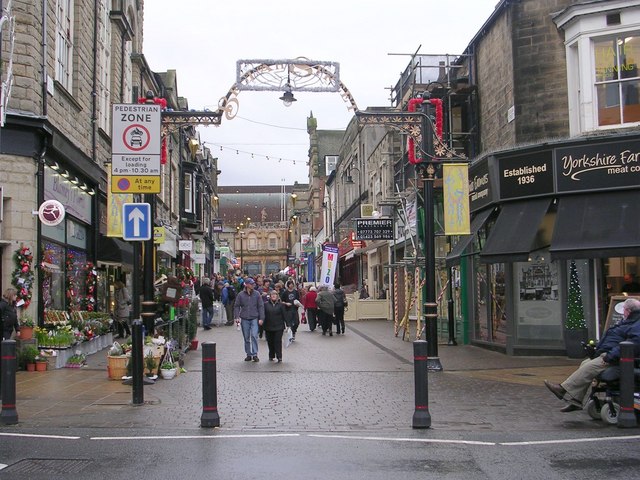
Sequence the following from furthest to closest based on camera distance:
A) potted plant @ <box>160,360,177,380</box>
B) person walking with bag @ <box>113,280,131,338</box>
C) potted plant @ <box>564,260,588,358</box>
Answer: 1. person walking with bag @ <box>113,280,131,338</box>
2. potted plant @ <box>564,260,588,358</box>
3. potted plant @ <box>160,360,177,380</box>

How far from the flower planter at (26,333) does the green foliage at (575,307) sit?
447 inches

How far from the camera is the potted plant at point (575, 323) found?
16.6 m

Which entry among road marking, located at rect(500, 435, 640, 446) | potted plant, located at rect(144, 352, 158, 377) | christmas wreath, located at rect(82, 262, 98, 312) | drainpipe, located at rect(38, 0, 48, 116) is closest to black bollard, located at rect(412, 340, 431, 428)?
road marking, located at rect(500, 435, 640, 446)

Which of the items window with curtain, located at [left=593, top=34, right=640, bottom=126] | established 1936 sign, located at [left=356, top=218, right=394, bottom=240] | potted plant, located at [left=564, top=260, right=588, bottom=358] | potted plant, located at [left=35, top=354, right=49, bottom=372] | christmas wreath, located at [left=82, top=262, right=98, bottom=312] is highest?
window with curtain, located at [left=593, top=34, right=640, bottom=126]

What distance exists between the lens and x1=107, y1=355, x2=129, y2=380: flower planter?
13.5 m

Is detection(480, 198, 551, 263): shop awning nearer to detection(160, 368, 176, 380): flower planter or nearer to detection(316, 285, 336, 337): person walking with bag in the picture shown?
detection(160, 368, 176, 380): flower planter

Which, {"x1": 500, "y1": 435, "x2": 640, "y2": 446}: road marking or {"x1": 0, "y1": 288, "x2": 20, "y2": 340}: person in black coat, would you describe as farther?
{"x1": 0, "y1": 288, "x2": 20, "y2": 340}: person in black coat

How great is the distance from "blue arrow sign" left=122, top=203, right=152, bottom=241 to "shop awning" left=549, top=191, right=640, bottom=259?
8.48 meters

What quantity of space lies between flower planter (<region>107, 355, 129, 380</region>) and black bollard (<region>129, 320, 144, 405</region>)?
265cm

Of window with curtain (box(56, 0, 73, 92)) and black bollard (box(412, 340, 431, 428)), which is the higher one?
window with curtain (box(56, 0, 73, 92))

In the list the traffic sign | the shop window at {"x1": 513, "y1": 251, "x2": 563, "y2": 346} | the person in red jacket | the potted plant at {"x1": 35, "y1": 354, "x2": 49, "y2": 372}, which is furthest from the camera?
the person in red jacket

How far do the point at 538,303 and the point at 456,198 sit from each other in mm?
3739

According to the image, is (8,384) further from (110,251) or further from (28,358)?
(110,251)

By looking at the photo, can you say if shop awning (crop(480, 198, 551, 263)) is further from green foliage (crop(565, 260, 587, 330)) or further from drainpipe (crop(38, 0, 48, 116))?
drainpipe (crop(38, 0, 48, 116))
